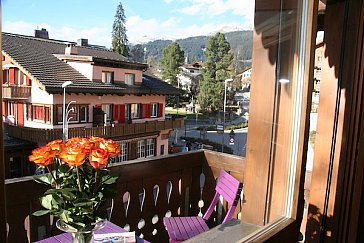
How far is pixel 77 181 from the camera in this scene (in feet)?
3.00

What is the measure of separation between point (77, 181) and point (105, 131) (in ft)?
1.86

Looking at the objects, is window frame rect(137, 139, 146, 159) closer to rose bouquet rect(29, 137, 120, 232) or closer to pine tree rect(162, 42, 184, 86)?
pine tree rect(162, 42, 184, 86)

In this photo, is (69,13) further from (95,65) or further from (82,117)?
(82,117)

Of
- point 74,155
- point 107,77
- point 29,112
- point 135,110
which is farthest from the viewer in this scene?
point 135,110

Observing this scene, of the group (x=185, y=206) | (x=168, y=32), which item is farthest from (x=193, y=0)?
(x=185, y=206)

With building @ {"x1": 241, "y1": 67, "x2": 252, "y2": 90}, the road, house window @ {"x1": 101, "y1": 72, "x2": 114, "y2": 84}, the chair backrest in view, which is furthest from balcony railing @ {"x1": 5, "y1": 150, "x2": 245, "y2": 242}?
building @ {"x1": 241, "y1": 67, "x2": 252, "y2": 90}

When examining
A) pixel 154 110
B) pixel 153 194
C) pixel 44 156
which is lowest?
pixel 153 194

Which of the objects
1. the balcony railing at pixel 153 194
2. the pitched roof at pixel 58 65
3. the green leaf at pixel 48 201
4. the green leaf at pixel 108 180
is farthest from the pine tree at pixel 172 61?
the green leaf at pixel 48 201

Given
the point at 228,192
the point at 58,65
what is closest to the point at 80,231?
the point at 58,65

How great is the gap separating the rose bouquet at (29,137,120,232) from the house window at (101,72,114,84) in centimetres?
53

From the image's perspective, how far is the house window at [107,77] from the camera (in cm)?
143

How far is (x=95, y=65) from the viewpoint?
1.42 m

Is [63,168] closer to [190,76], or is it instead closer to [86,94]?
[86,94]

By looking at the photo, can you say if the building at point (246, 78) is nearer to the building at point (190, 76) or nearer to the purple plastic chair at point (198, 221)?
the building at point (190, 76)
